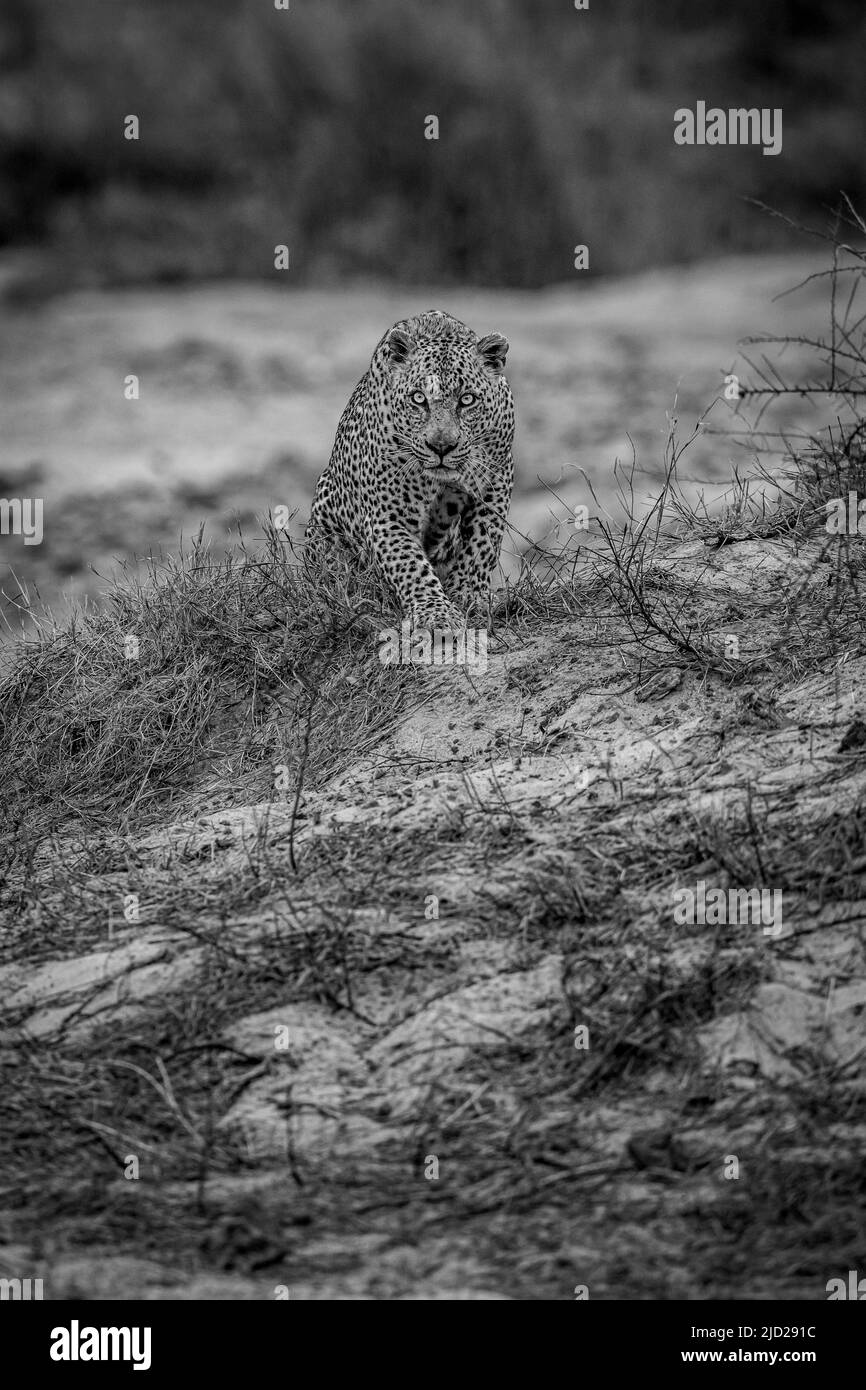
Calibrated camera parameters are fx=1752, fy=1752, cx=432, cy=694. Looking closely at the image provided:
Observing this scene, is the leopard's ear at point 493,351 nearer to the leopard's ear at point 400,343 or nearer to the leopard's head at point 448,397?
the leopard's head at point 448,397

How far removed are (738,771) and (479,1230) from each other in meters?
2.13

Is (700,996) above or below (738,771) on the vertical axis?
below

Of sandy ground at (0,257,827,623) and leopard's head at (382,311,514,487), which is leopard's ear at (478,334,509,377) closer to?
leopard's head at (382,311,514,487)

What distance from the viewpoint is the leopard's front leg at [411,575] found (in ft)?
25.3

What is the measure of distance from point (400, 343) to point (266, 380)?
16707 mm

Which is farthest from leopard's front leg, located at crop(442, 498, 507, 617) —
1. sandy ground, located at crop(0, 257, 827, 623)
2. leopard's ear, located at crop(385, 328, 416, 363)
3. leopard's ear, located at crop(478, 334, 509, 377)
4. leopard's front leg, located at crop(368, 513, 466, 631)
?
sandy ground, located at crop(0, 257, 827, 623)

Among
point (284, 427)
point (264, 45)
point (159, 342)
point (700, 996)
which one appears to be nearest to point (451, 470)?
point (700, 996)

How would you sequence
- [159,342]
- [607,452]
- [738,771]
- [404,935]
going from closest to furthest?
[404,935]
[738,771]
[607,452]
[159,342]

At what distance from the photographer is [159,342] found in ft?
85.4

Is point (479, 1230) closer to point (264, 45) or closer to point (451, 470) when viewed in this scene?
point (451, 470)

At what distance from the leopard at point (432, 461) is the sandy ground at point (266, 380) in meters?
12.1
